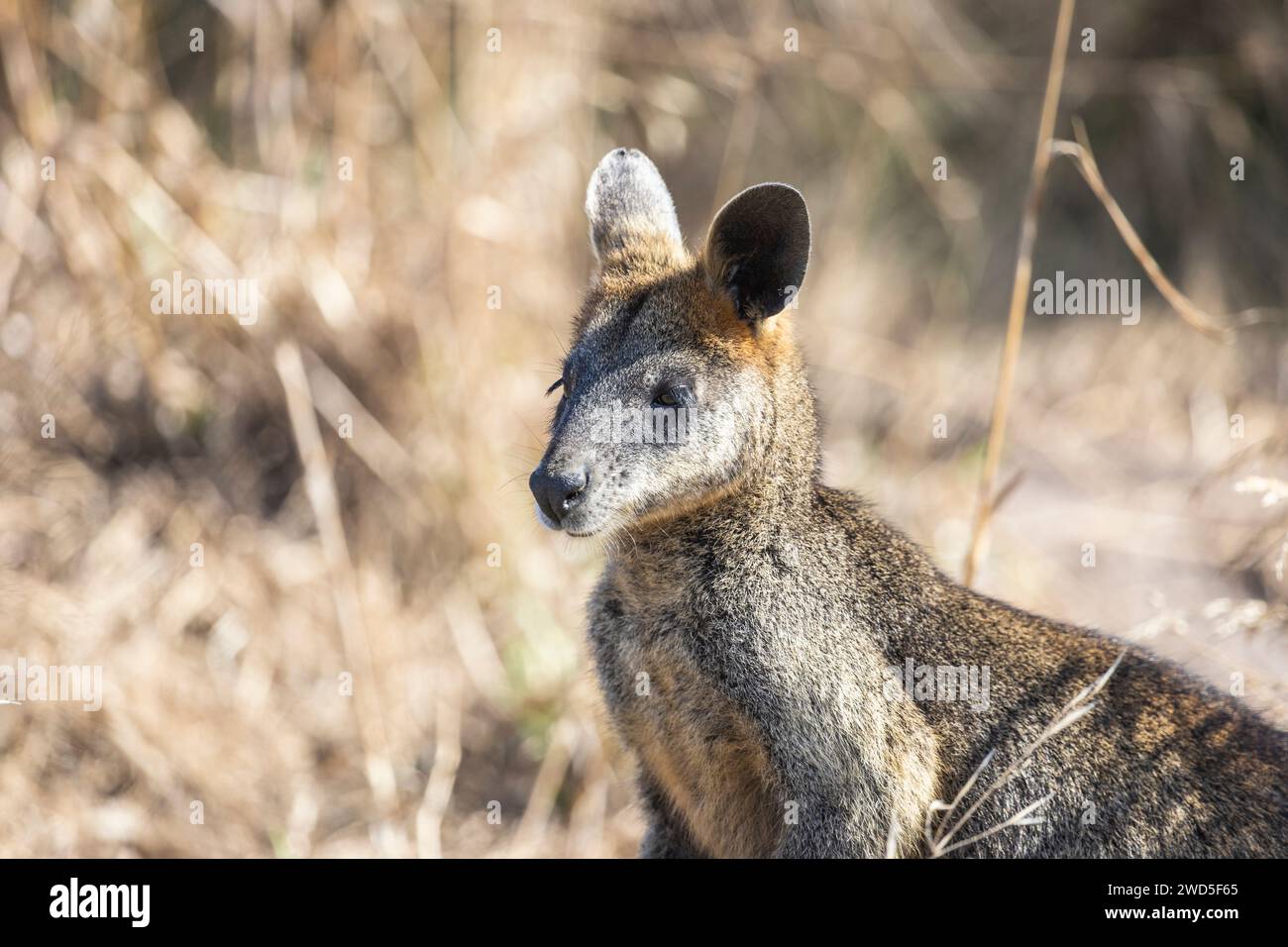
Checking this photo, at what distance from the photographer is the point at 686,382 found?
13.9ft

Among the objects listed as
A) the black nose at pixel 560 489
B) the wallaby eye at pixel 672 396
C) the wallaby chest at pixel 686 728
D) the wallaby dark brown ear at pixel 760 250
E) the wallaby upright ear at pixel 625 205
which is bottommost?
the wallaby chest at pixel 686 728

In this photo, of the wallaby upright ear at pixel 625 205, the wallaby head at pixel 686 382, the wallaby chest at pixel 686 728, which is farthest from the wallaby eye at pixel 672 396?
the wallaby upright ear at pixel 625 205

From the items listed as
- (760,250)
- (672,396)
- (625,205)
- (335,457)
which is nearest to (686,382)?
(672,396)

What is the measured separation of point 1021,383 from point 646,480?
6259mm

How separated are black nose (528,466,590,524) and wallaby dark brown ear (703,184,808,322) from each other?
2.69 feet

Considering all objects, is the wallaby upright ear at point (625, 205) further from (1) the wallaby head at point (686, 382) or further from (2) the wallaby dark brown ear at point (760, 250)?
(2) the wallaby dark brown ear at point (760, 250)

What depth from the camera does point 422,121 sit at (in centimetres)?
724

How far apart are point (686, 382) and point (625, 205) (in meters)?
0.88

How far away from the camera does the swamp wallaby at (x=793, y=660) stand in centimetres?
408

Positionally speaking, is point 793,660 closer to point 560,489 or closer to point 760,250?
point 560,489

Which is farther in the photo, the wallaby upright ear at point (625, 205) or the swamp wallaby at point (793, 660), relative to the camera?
the wallaby upright ear at point (625, 205)

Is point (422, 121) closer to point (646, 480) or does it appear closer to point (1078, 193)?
point (646, 480)

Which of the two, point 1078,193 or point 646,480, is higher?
point 1078,193
